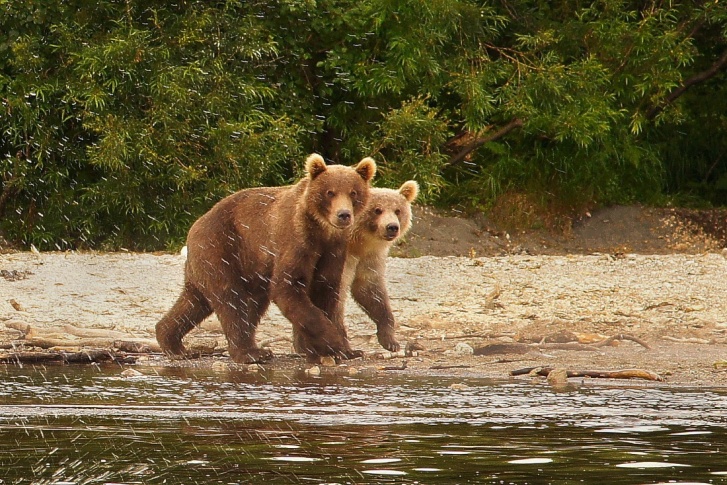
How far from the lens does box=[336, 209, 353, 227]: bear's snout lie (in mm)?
7566

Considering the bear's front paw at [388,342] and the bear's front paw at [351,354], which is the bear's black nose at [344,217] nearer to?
the bear's front paw at [351,354]

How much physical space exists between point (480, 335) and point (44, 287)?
11.0 feet

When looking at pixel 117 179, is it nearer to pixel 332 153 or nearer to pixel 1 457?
pixel 332 153

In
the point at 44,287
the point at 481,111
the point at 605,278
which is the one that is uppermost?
the point at 481,111

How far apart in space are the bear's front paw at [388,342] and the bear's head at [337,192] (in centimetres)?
96

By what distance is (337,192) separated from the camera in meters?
7.73

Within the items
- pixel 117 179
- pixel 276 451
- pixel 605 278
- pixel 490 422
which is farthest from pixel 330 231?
pixel 117 179

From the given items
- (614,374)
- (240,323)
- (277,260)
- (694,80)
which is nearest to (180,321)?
(240,323)

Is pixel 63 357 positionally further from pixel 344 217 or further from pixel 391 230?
pixel 391 230

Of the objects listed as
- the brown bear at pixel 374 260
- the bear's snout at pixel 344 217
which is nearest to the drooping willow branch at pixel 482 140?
the brown bear at pixel 374 260

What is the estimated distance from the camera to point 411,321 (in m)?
9.45

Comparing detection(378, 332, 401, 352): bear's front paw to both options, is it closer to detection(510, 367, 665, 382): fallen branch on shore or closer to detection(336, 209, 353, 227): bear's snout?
detection(336, 209, 353, 227): bear's snout

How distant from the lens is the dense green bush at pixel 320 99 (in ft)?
44.2

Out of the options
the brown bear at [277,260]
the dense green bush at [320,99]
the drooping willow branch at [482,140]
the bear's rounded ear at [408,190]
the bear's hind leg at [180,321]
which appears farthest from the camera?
the drooping willow branch at [482,140]
